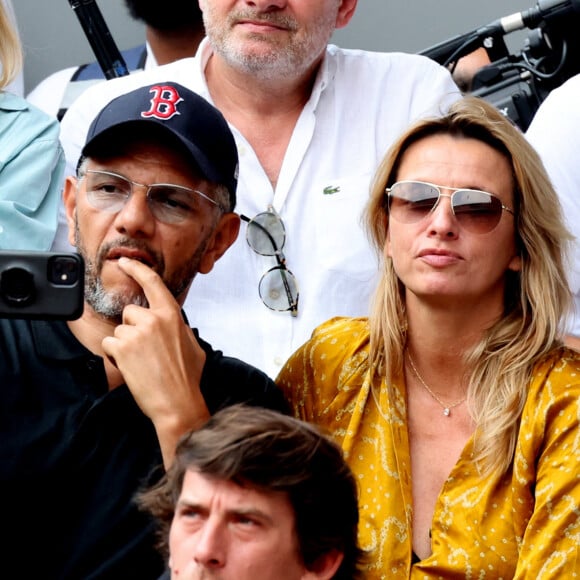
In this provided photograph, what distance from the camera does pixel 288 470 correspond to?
2479mm

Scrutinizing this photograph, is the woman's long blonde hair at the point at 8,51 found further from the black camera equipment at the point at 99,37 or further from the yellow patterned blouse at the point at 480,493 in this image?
the yellow patterned blouse at the point at 480,493

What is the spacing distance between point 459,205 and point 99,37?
179 centimetres

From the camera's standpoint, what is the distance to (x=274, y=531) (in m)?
2.44

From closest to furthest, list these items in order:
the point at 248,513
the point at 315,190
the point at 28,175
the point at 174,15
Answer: the point at 248,513
the point at 28,175
the point at 315,190
the point at 174,15

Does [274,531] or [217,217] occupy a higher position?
[217,217]

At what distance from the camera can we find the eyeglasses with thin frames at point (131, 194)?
3.01 m

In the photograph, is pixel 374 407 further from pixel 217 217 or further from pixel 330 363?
pixel 217 217

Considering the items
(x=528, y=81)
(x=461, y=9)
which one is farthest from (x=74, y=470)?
(x=461, y=9)

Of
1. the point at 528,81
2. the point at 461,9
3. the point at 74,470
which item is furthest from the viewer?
the point at 461,9

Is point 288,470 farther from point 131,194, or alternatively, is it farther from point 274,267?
point 274,267

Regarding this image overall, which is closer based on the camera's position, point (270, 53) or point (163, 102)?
point (163, 102)

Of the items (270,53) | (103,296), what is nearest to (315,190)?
(270,53)

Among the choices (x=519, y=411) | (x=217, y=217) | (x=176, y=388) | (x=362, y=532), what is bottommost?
(x=362, y=532)

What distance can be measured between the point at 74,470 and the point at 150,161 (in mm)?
654
